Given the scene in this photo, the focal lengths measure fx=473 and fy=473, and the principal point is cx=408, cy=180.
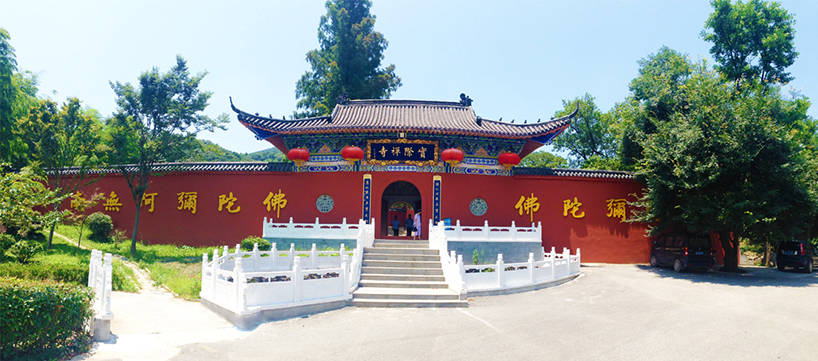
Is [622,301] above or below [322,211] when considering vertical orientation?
below

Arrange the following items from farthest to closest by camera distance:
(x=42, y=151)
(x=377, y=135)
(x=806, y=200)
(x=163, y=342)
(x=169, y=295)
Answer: (x=377, y=135)
(x=42, y=151)
(x=806, y=200)
(x=169, y=295)
(x=163, y=342)

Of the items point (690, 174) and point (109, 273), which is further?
point (690, 174)

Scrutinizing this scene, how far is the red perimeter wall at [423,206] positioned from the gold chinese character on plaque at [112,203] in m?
0.98

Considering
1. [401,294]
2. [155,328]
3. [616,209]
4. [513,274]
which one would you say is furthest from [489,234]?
[155,328]

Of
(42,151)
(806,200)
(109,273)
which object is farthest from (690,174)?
(42,151)

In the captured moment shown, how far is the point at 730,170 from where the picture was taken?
1260cm

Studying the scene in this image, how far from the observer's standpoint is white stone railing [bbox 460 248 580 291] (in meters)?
9.80

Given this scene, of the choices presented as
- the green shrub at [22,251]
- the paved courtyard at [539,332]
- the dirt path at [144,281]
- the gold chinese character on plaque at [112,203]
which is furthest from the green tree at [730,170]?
the gold chinese character on plaque at [112,203]

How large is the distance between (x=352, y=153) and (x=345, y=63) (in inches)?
528

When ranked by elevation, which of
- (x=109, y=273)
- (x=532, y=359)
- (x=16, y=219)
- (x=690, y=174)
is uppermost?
(x=690, y=174)

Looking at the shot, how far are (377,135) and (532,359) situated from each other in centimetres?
1059

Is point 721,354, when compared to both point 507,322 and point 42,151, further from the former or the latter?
point 42,151

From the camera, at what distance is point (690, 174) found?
12609 mm

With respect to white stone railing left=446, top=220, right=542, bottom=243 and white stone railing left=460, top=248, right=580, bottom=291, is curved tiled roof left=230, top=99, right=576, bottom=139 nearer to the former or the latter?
white stone railing left=446, top=220, right=542, bottom=243
